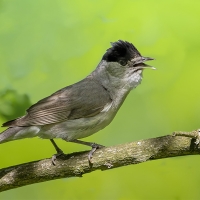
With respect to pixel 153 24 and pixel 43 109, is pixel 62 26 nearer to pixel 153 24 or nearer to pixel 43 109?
pixel 153 24

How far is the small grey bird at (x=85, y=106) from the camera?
2.32 m

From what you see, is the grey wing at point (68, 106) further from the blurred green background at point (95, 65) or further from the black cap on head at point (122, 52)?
the blurred green background at point (95, 65)

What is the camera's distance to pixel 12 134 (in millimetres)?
2305

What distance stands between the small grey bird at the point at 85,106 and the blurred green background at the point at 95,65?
430mm

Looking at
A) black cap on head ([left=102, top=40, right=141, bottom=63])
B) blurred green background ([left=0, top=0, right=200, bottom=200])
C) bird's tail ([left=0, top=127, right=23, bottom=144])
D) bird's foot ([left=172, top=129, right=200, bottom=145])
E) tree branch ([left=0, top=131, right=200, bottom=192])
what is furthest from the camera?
blurred green background ([left=0, top=0, right=200, bottom=200])

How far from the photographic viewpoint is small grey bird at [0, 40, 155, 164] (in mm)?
2320

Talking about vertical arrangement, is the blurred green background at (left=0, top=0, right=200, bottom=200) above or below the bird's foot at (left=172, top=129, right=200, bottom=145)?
above

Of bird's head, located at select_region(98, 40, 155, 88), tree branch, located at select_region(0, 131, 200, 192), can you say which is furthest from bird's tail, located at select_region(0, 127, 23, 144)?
bird's head, located at select_region(98, 40, 155, 88)

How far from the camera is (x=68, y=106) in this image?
7.80 ft

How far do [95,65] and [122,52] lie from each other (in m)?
0.50

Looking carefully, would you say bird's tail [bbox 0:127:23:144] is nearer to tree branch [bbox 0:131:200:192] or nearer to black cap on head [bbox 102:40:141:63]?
tree branch [bbox 0:131:200:192]

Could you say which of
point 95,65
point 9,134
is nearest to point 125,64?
point 95,65

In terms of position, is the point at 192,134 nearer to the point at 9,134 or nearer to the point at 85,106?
the point at 85,106

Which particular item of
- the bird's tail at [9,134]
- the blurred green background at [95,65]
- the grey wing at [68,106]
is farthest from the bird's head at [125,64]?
the bird's tail at [9,134]
